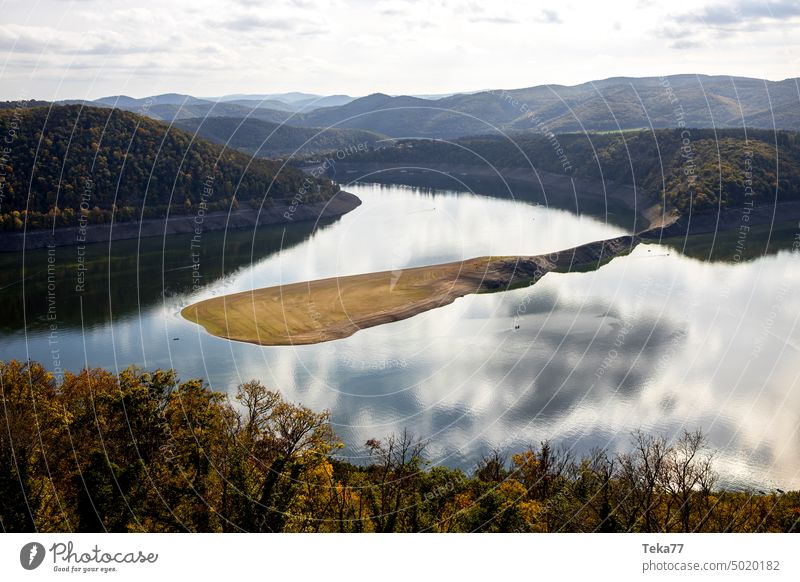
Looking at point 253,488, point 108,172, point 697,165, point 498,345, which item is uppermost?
point 108,172

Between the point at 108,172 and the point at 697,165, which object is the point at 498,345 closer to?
the point at 108,172

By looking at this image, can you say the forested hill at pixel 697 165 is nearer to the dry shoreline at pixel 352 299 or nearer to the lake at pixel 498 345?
the lake at pixel 498 345

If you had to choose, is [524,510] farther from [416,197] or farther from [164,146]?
[416,197]

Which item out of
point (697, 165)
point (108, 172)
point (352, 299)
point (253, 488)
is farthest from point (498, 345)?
point (697, 165)

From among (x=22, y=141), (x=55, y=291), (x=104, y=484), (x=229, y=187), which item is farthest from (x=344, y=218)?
(x=104, y=484)

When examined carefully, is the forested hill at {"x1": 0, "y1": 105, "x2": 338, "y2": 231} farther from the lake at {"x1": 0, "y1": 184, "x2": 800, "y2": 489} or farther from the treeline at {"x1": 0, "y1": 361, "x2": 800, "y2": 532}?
the treeline at {"x1": 0, "y1": 361, "x2": 800, "y2": 532}
